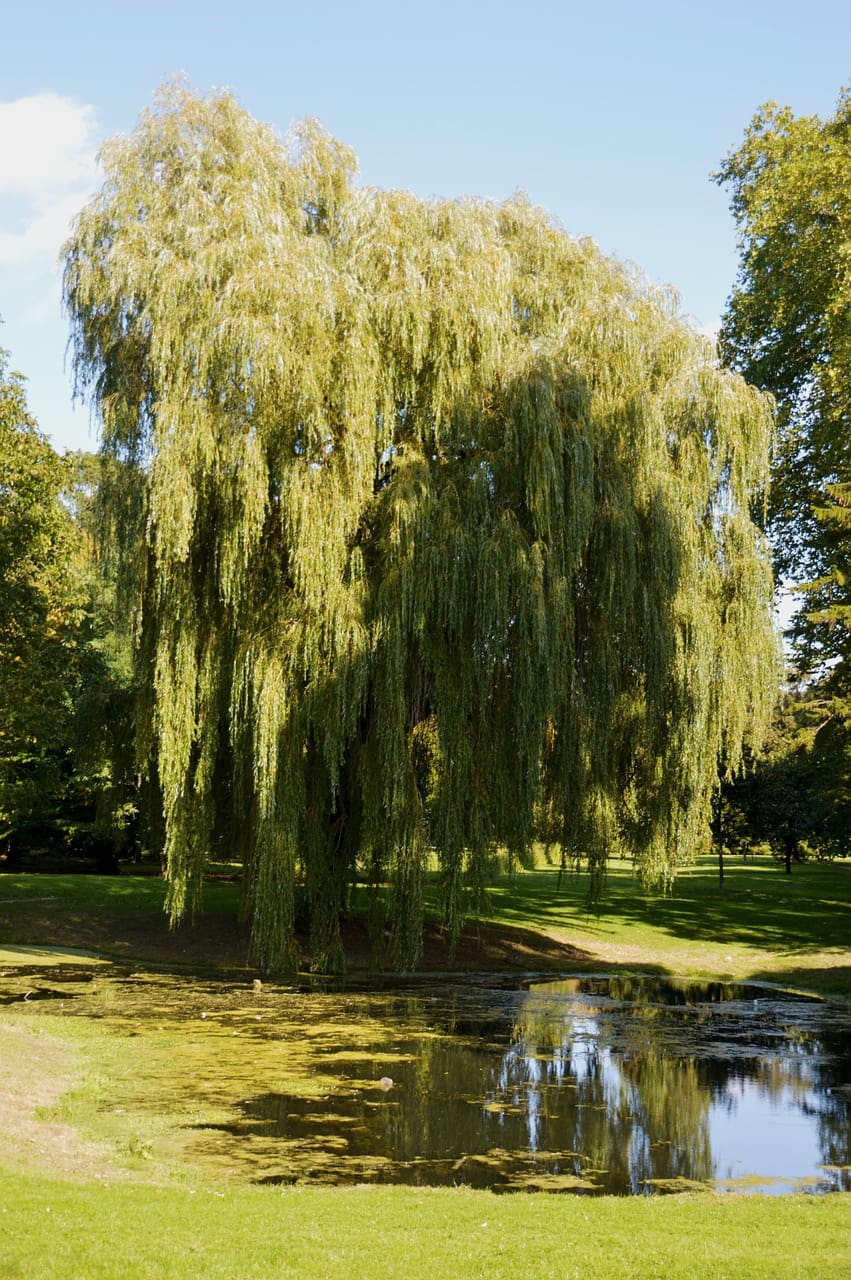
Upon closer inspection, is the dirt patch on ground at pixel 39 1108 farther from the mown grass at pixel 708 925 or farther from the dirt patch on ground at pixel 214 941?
the mown grass at pixel 708 925

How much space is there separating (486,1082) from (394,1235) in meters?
6.23

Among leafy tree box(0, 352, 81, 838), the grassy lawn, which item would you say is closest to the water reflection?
the grassy lawn

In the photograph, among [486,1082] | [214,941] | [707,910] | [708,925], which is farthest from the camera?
[707,910]

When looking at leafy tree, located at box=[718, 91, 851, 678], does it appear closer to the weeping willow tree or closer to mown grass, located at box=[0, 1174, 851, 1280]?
the weeping willow tree

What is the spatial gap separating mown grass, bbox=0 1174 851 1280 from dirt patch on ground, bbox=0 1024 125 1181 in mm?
760

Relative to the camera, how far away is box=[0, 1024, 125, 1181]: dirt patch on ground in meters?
9.33

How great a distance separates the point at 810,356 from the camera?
33.0m

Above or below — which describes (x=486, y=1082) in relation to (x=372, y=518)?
below

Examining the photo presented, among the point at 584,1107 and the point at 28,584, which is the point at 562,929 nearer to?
the point at 28,584

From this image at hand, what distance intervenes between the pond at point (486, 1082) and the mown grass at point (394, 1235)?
1.09 meters

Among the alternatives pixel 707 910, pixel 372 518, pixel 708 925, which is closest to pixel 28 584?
pixel 372 518

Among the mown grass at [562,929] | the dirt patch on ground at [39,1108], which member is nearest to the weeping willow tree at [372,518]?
the mown grass at [562,929]

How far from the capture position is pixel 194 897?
20.4m

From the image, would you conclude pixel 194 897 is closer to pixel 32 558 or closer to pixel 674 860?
pixel 674 860
